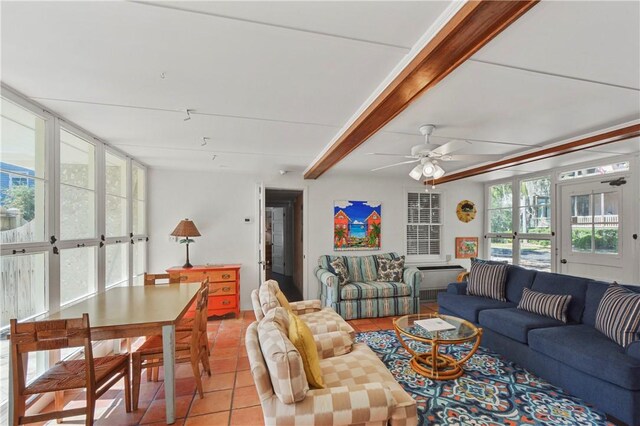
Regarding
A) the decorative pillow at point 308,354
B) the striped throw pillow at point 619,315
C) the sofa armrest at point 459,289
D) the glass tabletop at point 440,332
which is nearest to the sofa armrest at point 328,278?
the glass tabletop at point 440,332

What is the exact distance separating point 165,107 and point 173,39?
956 millimetres

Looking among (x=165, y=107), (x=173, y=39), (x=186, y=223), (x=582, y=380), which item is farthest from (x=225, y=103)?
(x=582, y=380)

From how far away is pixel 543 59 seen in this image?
155cm

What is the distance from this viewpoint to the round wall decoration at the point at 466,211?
18.9 feet

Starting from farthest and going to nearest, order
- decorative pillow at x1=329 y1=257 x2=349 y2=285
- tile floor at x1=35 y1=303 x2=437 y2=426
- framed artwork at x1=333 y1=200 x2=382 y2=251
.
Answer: framed artwork at x1=333 y1=200 x2=382 y2=251
decorative pillow at x1=329 y1=257 x2=349 y2=285
tile floor at x1=35 y1=303 x2=437 y2=426

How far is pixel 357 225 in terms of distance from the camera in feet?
17.0

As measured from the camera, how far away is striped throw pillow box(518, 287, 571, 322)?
2783 millimetres

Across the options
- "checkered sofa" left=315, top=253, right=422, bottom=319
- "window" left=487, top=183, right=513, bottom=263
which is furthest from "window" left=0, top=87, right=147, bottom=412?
"window" left=487, top=183, right=513, bottom=263

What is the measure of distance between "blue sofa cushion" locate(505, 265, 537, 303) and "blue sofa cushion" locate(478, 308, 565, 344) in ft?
1.27

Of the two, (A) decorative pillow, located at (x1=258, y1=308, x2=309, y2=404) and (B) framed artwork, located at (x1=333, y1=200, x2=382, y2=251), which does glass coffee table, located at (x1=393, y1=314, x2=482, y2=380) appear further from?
(B) framed artwork, located at (x1=333, y1=200, x2=382, y2=251)

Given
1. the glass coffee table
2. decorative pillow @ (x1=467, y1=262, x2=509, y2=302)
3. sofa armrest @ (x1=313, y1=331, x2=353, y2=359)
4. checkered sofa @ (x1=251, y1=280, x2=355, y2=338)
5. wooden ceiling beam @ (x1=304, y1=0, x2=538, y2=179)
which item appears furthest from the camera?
decorative pillow @ (x1=467, y1=262, x2=509, y2=302)

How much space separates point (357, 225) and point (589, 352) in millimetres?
3462

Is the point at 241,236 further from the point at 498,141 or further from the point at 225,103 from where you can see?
the point at 498,141

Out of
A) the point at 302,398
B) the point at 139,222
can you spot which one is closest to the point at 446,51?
the point at 302,398
